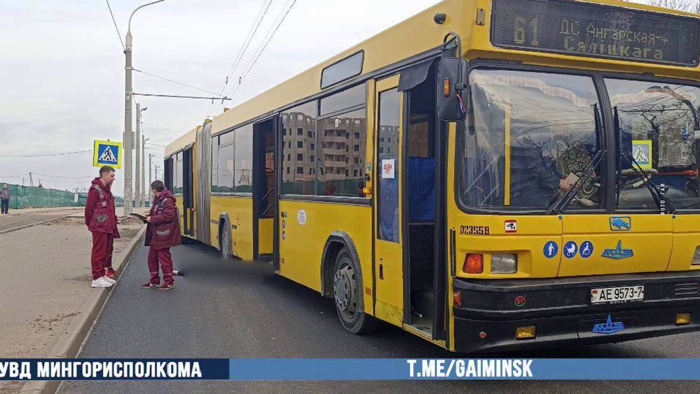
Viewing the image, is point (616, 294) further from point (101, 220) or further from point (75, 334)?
point (101, 220)

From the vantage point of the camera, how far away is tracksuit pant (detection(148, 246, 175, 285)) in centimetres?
1058

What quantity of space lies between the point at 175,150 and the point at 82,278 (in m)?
9.09

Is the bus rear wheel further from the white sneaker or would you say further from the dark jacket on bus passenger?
the white sneaker

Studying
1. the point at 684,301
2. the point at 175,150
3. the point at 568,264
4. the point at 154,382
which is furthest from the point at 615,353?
the point at 175,150

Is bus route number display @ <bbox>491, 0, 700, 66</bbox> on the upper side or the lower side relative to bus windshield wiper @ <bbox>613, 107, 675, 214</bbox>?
upper

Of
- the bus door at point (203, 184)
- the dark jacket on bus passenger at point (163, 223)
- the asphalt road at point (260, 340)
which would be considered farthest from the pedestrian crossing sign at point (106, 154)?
the dark jacket on bus passenger at point (163, 223)

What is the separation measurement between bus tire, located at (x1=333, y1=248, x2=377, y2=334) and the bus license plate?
8.03 feet

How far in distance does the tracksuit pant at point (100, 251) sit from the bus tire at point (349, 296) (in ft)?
13.7

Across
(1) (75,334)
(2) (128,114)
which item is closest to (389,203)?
(1) (75,334)

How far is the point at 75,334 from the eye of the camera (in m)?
6.84

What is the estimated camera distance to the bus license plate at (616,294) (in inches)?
207

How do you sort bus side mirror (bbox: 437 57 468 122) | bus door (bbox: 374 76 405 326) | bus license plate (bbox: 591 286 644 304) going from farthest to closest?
1. bus door (bbox: 374 76 405 326)
2. bus license plate (bbox: 591 286 644 304)
3. bus side mirror (bbox: 437 57 468 122)

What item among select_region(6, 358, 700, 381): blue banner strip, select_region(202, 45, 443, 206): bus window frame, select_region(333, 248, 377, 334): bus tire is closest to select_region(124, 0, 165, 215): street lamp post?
select_region(202, 45, 443, 206): bus window frame

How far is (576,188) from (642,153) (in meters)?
0.75
